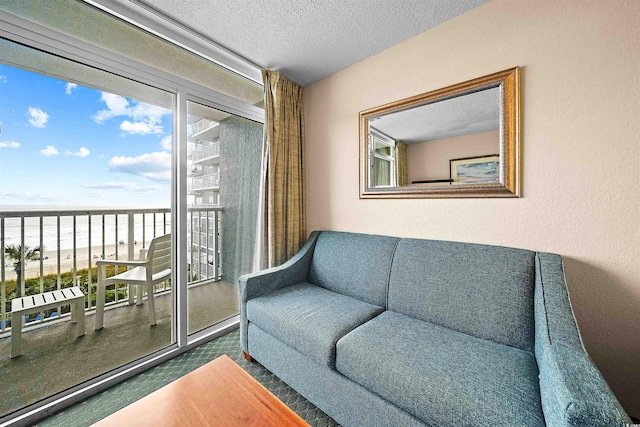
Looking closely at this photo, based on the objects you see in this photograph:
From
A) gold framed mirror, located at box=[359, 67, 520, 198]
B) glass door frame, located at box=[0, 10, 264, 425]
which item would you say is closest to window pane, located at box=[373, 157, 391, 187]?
gold framed mirror, located at box=[359, 67, 520, 198]

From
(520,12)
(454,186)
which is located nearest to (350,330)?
(454,186)

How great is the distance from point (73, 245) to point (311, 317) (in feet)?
5.71

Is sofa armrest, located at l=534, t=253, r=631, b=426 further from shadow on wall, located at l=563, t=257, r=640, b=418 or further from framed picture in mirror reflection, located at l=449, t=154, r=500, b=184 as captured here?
framed picture in mirror reflection, located at l=449, t=154, r=500, b=184

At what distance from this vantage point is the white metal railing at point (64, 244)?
4.67ft

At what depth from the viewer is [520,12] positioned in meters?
1.45

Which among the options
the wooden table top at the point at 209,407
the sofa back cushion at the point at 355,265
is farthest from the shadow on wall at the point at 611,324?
the wooden table top at the point at 209,407

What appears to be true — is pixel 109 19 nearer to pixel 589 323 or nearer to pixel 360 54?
pixel 360 54

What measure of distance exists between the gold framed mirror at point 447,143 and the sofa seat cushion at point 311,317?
0.93 metres

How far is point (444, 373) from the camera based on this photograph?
1.00 metres

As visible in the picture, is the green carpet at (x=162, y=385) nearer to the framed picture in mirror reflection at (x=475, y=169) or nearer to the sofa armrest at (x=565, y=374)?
the sofa armrest at (x=565, y=374)

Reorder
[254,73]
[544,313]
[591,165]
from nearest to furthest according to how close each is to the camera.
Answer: [544,313], [591,165], [254,73]

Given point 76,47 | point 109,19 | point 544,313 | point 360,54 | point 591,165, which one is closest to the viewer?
point 544,313

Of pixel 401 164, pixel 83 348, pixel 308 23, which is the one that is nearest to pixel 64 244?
pixel 83 348

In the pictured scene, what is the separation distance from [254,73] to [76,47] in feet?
4.09
